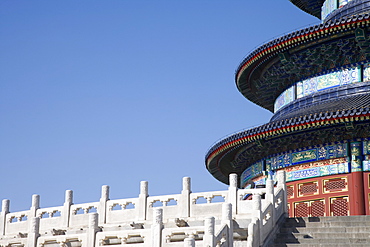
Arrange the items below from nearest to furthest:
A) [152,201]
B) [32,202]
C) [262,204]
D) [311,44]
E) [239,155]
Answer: [262,204] < [152,201] < [32,202] < [311,44] < [239,155]

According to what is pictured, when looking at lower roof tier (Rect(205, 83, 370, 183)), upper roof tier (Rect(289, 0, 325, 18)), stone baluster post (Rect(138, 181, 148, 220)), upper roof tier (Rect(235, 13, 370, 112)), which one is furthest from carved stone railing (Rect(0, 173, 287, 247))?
upper roof tier (Rect(289, 0, 325, 18))

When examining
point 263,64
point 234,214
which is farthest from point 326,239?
point 263,64

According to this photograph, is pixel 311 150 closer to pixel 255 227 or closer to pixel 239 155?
pixel 239 155

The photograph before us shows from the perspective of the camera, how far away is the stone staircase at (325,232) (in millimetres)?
15695

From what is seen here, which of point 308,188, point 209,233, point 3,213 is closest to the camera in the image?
point 209,233

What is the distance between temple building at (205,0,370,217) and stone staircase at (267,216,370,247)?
5021mm

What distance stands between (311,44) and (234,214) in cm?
895

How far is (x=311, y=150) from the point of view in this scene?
23375mm

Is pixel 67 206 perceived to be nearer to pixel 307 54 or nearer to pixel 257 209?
pixel 257 209

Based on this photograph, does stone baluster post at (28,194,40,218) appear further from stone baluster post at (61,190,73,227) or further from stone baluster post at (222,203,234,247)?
stone baluster post at (222,203,234,247)

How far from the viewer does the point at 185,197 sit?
1934 cm

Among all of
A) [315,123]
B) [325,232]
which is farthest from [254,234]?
[315,123]

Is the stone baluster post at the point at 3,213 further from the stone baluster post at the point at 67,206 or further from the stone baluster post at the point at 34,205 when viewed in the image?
the stone baluster post at the point at 67,206

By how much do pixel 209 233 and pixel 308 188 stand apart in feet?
29.9
